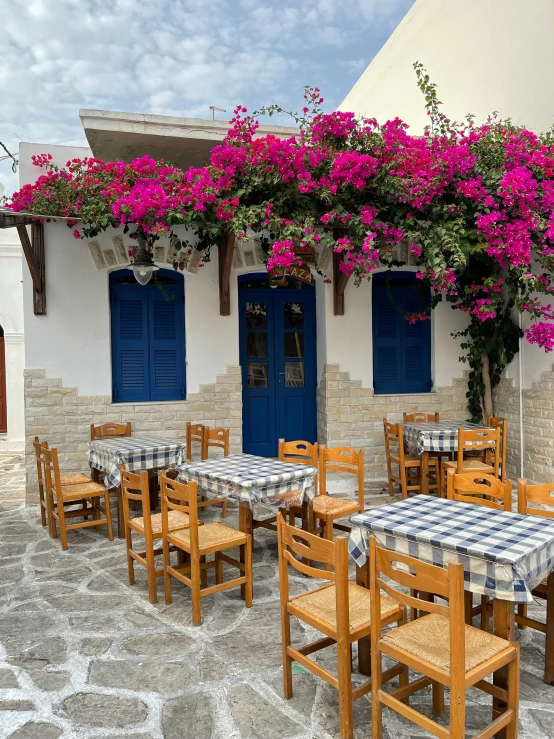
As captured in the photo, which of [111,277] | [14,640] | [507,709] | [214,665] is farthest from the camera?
[111,277]

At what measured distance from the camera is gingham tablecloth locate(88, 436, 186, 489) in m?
5.25

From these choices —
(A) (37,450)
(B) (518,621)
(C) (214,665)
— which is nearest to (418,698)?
(B) (518,621)

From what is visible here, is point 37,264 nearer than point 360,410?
Yes

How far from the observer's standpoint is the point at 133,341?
675 cm

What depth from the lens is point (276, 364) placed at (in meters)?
7.39

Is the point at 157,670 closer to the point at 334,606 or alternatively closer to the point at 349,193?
the point at 334,606

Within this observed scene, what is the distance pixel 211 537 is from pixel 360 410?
12.7 ft

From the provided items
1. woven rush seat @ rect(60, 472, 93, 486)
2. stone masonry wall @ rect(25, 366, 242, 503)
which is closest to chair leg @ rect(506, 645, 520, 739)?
woven rush seat @ rect(60, 472, 93, 486)

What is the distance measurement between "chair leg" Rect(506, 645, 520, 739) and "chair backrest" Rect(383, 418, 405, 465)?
3.89m

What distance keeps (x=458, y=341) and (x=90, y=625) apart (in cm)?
574

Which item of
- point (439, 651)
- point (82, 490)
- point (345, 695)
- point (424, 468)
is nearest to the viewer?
point (439, 651)

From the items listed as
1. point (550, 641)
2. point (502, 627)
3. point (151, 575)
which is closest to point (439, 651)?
point (502, 627)

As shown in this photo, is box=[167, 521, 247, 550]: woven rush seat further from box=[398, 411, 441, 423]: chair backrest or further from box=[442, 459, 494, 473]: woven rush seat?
box=[398, 411, 441, 423]: chair backrest

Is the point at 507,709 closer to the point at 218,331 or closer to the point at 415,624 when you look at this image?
the point at 415,624
